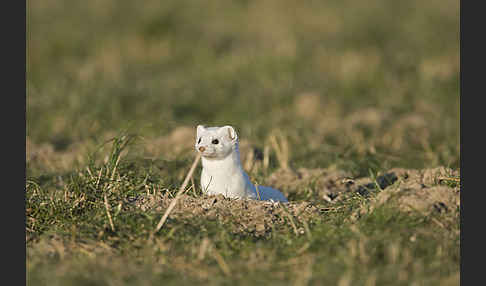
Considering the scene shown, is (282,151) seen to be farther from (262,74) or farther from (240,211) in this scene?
(262,74)

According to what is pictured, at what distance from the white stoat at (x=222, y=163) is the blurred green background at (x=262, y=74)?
1615 mm

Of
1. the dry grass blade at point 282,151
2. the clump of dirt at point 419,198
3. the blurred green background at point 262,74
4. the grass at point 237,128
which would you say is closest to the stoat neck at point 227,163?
the grass at point 237,128

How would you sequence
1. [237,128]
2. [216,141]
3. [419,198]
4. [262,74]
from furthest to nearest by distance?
[262,74]
[237,128]
[216,141]
[419,198]

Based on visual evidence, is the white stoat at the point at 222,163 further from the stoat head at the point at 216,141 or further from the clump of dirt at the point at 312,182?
the clump of dirt at the point at 312,182

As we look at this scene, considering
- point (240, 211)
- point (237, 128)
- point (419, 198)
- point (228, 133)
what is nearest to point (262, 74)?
point (237, 128)

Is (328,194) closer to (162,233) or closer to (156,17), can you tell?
(162,233)

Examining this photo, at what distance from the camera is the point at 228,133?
16.6 feet

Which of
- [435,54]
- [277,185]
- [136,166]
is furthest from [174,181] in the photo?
[435,54]

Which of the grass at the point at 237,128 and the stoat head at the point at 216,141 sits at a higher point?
the stoat head at the point at 216,141

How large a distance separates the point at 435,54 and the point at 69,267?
9.30m

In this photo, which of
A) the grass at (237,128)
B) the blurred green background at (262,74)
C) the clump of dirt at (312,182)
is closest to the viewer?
the grass at (237,128)

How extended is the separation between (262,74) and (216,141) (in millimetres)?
5993

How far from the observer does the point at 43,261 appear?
4020 millimetres

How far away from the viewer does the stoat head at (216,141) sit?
4.95 meters
